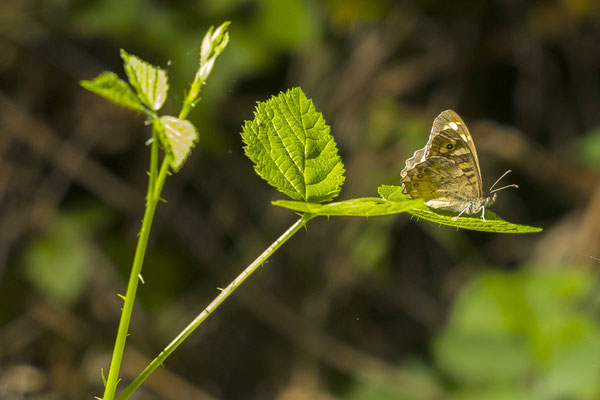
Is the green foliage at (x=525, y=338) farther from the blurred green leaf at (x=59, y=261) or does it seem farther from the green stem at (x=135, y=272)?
the green stem at (x=135, y=272)

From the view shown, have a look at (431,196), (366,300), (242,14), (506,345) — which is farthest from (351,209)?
(366,300)

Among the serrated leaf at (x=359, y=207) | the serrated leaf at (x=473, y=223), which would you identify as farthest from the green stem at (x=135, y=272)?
the serrated leaf at (x=473, y=223)

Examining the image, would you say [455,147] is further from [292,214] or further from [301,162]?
[292,214]

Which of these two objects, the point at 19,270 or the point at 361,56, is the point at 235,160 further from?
the point at 19,270

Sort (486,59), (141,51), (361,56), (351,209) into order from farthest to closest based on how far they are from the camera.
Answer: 1. (486,59)
2. (361,56)
3. (141,51)
4. (351,209)

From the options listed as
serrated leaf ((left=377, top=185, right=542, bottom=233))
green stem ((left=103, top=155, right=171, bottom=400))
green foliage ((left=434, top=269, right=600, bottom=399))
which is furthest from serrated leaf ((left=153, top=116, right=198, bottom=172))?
A: green foliage ((left=434, top=269, right=600, bottom=399))

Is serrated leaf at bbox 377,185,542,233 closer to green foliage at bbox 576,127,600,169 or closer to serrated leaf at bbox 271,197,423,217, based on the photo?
serrated leaf at bbox 271,197,423,217
